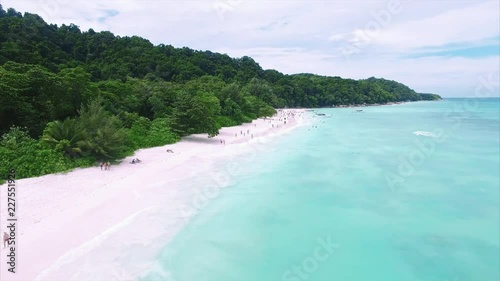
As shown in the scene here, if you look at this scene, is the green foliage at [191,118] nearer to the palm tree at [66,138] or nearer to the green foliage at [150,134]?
the green foliage at [150,134]

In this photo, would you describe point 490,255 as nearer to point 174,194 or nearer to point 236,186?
point 236,186

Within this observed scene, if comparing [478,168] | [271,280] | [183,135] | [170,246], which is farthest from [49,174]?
[478,168]

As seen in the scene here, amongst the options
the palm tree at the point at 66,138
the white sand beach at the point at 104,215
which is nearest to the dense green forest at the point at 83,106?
the palm tree at the point at 66,138

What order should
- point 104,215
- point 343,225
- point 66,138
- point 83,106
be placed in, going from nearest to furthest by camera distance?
point 104,215 → point 343,225 → point 66,138 → point 83,106

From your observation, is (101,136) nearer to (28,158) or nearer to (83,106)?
(28,158)

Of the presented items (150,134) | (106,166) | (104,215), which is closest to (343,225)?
(104,215)

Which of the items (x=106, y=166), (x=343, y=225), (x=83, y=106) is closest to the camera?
(x=343, y=225)

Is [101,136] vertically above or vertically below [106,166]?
above
